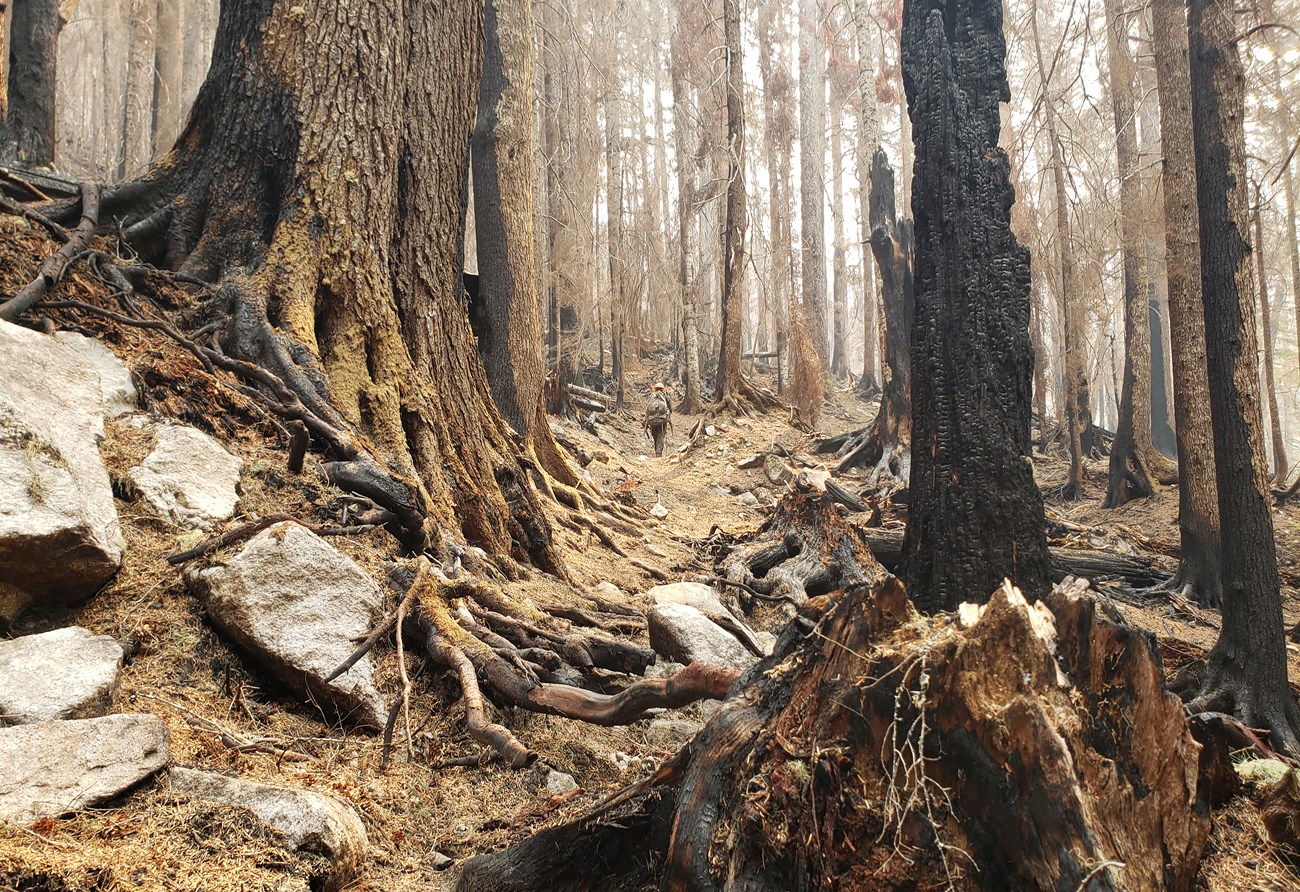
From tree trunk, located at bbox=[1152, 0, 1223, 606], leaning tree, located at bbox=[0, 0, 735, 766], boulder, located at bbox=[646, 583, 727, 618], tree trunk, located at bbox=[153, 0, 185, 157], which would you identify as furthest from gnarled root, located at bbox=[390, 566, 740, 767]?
tree trunk, located at bbox=[153, 0, 185, 157]

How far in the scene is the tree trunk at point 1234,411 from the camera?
4645 millimetres

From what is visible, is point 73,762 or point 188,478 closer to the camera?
point 73,762

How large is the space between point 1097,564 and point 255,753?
776 cm

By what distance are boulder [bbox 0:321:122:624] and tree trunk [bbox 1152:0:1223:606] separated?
8.16 meters

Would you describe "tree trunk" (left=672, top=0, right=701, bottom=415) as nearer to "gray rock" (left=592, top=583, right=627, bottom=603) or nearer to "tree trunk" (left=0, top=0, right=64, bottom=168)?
"tree trunk" (left=0, top=0, right=64, bottom=168)

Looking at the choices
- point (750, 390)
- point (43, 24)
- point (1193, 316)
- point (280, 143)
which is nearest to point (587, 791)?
point (280, 143)

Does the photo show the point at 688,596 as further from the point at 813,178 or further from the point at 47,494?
the point at 813,178

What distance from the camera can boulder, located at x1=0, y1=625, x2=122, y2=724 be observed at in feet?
7.27

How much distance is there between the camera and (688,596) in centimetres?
549

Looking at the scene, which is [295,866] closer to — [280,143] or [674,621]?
[674,621]

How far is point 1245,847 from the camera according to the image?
217 cm

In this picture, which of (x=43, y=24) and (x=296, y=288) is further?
(x=43, y=24)

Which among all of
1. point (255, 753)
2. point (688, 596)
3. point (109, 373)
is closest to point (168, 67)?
point (109, 373)

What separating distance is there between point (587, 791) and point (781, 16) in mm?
32457
